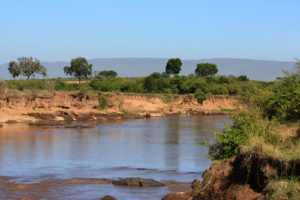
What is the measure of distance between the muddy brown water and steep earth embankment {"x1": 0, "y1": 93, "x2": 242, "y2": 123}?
29.7ft

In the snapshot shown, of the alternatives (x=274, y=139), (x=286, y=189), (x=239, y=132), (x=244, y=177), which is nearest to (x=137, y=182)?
(x=239, y=132)

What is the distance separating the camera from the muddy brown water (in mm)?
15789

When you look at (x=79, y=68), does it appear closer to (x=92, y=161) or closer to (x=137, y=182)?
(x=92, y=161)

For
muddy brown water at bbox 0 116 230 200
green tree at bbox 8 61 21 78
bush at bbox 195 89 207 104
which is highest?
green tree at bbox 8 61 21 78

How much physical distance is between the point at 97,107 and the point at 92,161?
31.7 meters

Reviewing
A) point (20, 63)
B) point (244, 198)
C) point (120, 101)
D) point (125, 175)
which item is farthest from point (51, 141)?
point (20, 63)

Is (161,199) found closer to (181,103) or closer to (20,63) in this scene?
(181,103)

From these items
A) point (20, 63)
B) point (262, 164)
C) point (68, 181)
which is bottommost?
point (68, 181)

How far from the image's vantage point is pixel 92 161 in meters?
22.7

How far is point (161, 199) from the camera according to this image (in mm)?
14125

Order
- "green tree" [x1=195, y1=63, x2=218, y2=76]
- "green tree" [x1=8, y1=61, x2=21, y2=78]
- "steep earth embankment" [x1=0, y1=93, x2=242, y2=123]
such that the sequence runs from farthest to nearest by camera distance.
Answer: "green tree" [x1=195, y1=63, x2=218, y2=76] < "green tree" [x1=8, y1=61, x2=21, y2=78] < "steep earth embankment" [x1=0, y1=93, x2=242, y2=123]

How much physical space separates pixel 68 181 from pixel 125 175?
2.49 meters

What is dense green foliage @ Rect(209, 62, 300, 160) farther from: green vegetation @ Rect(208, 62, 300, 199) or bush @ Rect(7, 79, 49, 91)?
bush @ Rect(7, 79, 49, 91)

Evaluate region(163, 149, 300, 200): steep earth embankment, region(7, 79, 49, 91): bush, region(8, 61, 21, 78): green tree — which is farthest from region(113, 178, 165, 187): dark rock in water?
region(8, 61, 21, 78): green tree
